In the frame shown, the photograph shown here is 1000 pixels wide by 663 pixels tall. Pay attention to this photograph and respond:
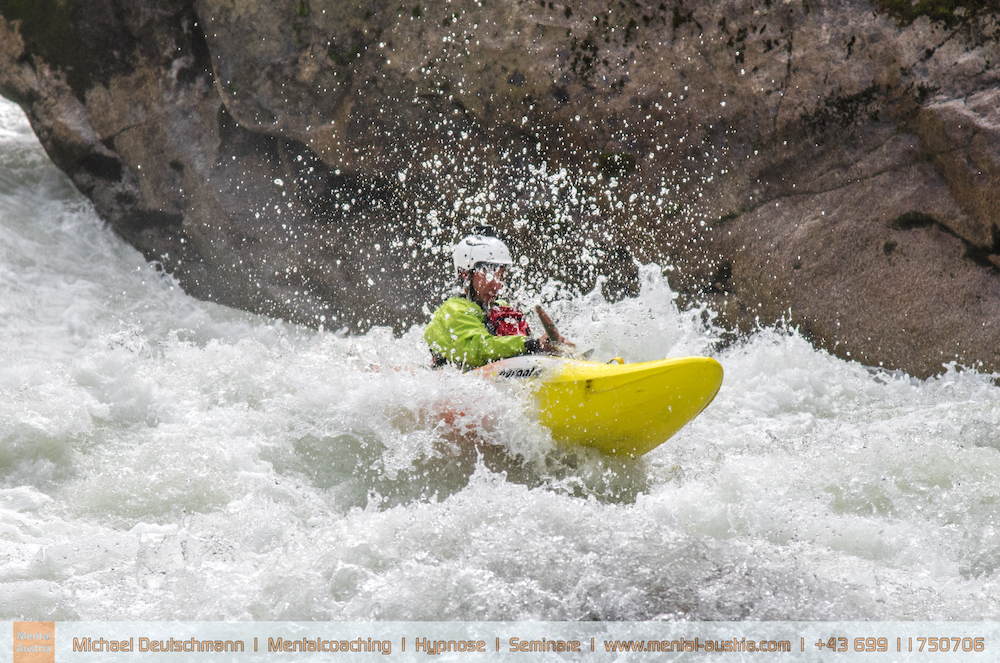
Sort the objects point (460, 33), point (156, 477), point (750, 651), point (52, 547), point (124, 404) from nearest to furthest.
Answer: point (750, 651)
point (52, 547)
point (156, 477)
point (124, 404)
point (460, 33)

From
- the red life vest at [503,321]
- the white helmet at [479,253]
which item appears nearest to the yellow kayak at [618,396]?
the red life vest at [503,321]

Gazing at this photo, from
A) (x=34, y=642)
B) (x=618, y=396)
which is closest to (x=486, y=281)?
(x=618, y=396)

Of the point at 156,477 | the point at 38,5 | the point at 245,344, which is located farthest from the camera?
the point at 38,5

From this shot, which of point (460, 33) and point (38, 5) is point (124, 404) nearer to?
point (460, 33)

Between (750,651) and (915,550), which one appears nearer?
(750,651)

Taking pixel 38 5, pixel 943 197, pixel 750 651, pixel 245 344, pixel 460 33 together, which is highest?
pixel 38 5

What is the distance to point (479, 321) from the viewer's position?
4379 millimetres

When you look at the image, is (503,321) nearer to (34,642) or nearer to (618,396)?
(618,396)

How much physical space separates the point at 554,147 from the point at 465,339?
2.29 metres

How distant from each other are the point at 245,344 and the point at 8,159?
3.96 m

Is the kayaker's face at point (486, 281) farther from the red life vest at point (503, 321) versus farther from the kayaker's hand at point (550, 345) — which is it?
the kayaker's hand at point (550, 345)

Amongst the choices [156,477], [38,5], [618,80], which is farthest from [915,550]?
[38,5]

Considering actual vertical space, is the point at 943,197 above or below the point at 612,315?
above

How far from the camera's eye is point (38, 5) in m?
6.84
